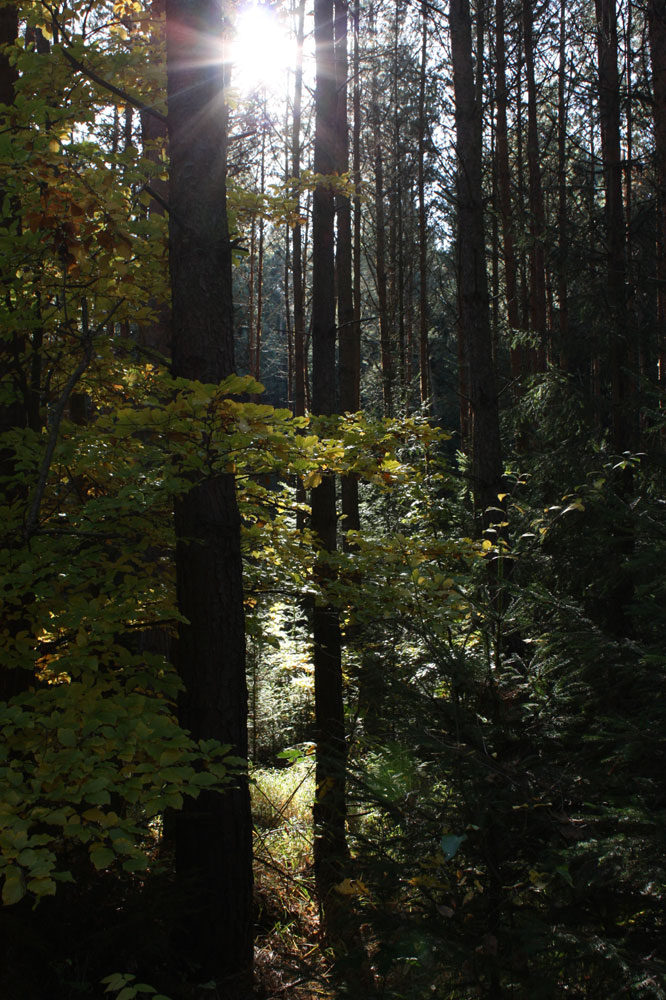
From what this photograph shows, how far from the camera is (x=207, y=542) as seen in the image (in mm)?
3969

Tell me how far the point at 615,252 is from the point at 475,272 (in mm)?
1767

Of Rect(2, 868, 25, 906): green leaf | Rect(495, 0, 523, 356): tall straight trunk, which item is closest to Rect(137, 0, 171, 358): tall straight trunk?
Rect(2, 868, 25, 906): green leaf

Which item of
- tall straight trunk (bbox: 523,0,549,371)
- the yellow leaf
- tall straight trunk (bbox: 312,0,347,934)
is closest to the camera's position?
the yellow leaf

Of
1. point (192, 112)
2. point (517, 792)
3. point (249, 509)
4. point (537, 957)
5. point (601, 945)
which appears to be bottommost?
point (537, 957)

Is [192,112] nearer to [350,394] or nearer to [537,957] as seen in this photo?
[537,957]

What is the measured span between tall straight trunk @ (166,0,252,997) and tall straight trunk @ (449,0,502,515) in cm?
256

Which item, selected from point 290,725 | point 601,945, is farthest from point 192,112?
point 290,725

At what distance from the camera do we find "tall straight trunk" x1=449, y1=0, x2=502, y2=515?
591 cm

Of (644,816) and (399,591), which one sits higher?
(399,591)

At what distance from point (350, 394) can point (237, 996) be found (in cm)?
683

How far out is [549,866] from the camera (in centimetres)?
229

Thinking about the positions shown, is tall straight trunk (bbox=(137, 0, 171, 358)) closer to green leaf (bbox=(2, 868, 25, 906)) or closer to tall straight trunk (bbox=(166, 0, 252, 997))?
tall straight trunk (bbox=(166, 0, 252, 997))

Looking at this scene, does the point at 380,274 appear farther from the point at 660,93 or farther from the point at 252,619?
the point at 252,619

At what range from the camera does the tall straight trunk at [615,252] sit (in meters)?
6.56
